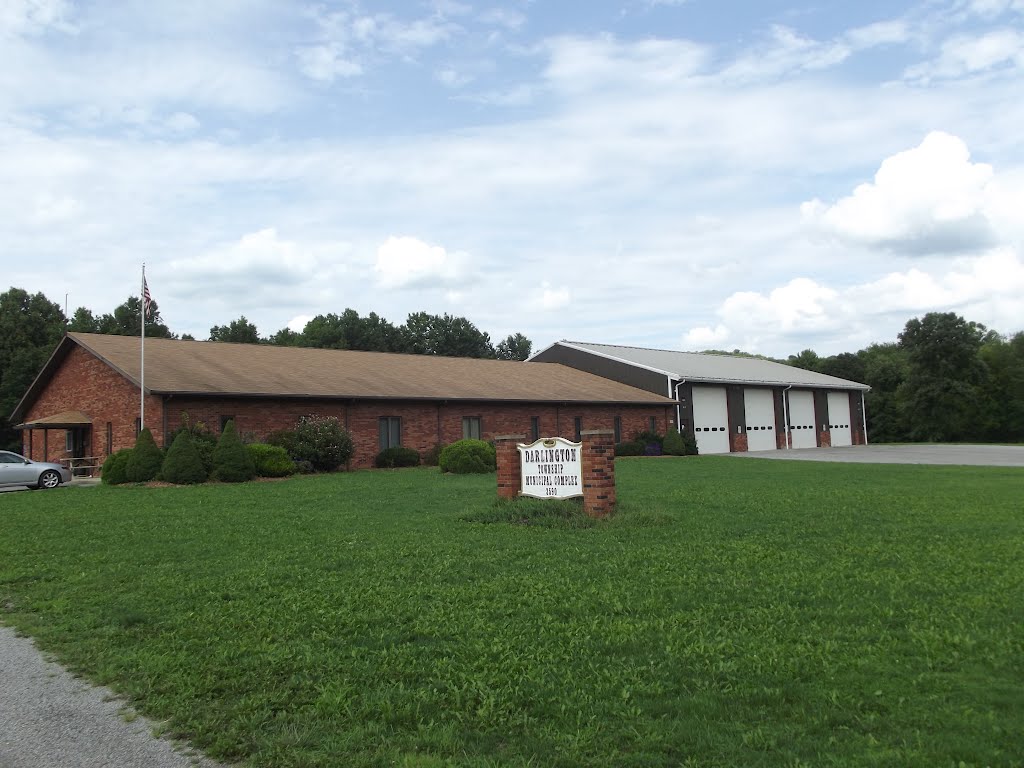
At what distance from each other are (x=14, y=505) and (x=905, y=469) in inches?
944

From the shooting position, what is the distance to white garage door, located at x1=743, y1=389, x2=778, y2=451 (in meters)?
43.7

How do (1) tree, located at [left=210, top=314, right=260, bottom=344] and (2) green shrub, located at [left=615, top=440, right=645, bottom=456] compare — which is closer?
(2) green shrub, located at [left=615, top=440, right=645, bottom=456]

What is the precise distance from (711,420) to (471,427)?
1542 cm

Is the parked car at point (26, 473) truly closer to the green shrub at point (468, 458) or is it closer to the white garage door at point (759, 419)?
the green shrub at point (468, 458)

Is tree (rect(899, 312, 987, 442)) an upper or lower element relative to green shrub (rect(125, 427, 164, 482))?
upper

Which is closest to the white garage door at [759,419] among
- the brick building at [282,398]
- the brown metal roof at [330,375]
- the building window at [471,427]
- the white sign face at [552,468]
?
the brown metal roof at [330,375]

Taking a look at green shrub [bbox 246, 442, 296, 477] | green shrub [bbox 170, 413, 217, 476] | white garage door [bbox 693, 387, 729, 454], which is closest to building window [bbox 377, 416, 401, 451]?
green shrub [bbox 246, 442, 296, 477]

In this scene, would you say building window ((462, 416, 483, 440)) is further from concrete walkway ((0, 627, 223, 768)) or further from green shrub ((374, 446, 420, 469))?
concrete walkway ((0, 627, 223, 768))

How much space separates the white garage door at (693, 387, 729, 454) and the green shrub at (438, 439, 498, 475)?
18.9 meters

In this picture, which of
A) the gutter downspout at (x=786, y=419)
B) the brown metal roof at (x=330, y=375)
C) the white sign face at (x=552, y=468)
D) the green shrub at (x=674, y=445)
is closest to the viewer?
the white sign face at (x=552, y=468)

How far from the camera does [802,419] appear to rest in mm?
47562

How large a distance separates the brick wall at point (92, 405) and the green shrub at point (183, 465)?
3.50 meters

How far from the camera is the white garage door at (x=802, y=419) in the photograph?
154 ft

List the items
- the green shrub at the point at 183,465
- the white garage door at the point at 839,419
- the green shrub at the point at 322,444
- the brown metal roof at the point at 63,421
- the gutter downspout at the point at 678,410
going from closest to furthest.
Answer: the green shrub at the point at 183,465, the green shrub at the point at 322,444, the brown metal roof at the point at 63,421, the gutter downspout at the point at 678,410, the white garage door at the point at 839,419
